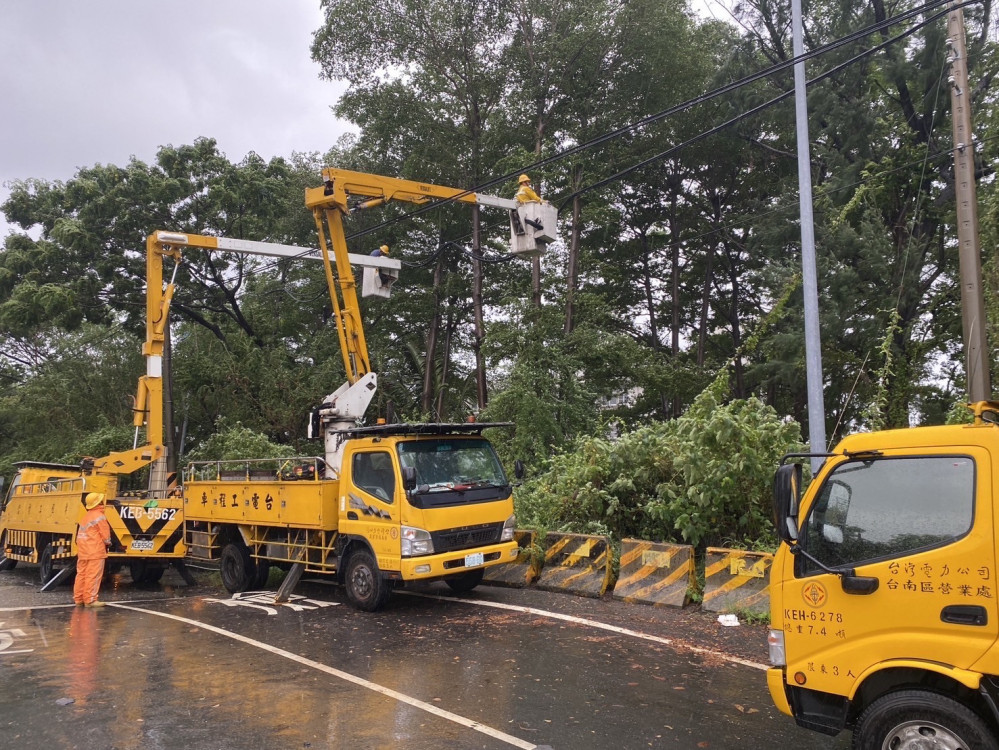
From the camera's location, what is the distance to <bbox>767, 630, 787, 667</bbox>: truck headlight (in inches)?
174

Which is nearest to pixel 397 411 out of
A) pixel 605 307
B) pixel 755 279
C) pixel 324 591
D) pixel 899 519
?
pixel 605 307

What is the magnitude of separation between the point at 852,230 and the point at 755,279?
9.18 meters

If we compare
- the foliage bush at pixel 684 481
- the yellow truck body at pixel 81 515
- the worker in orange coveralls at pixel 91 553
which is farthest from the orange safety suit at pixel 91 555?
the foliage bush at pixel 684 481

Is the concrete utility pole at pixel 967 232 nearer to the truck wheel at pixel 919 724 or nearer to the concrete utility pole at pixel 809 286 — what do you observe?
the concrete utility pole at pixel 809 286

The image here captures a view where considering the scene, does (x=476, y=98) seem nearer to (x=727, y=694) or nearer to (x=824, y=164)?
(x=824, y=164)

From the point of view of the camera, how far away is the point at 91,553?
Answer: 11.1 metres

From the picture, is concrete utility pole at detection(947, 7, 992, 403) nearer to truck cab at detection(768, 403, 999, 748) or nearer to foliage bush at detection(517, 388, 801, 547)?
foliage bush at detection(517, 388, 801, 547)

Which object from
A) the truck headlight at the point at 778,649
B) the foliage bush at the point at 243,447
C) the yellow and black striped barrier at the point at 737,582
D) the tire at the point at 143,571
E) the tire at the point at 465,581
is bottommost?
the tire at the point at 143,571

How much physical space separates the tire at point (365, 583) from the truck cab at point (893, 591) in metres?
5.79

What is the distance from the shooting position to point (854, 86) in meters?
18.4

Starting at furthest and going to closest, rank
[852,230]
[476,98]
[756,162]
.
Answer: [756,162] < [476,98] < [852,230]

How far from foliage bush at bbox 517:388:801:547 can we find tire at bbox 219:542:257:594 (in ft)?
14.9

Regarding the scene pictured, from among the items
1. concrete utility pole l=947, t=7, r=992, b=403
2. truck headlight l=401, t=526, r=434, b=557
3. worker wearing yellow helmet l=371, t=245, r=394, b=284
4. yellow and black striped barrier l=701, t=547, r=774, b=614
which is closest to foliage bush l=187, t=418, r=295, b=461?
worker wearing yellow helmet l=371, t=245, r=394, b=284

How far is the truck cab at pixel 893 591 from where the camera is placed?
11.9 feet
